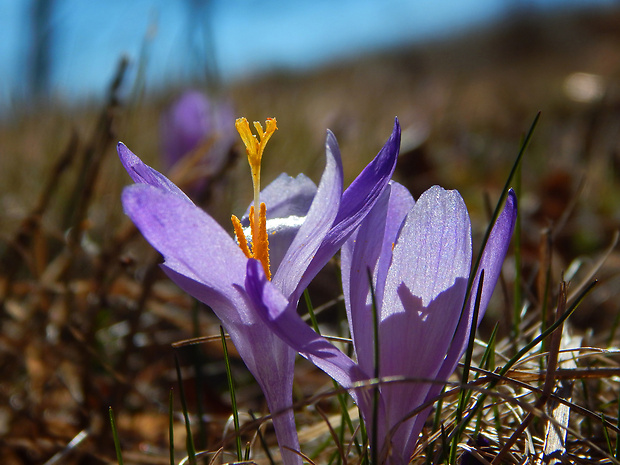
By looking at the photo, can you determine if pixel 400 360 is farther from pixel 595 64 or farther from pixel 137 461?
pixel 595 64

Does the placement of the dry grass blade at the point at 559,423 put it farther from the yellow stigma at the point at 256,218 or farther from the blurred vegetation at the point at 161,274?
the yellow stigma at the point at 256,218

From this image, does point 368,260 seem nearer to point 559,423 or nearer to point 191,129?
point 559,423

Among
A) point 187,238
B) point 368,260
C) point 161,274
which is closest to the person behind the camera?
point 187,238

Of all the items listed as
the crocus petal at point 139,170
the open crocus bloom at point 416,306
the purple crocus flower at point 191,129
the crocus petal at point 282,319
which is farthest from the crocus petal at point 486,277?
the purple crocus flower at point 191,129

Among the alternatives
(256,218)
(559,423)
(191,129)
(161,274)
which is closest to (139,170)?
(256,218)

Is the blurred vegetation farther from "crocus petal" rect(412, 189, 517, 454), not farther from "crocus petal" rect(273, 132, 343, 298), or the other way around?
"crocus petal" rect(273, 132, 343, 298)

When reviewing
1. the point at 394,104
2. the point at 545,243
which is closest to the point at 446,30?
the point at 394,104

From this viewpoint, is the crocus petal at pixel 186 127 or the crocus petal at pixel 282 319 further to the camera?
the crocus petal at pixel 186 127
